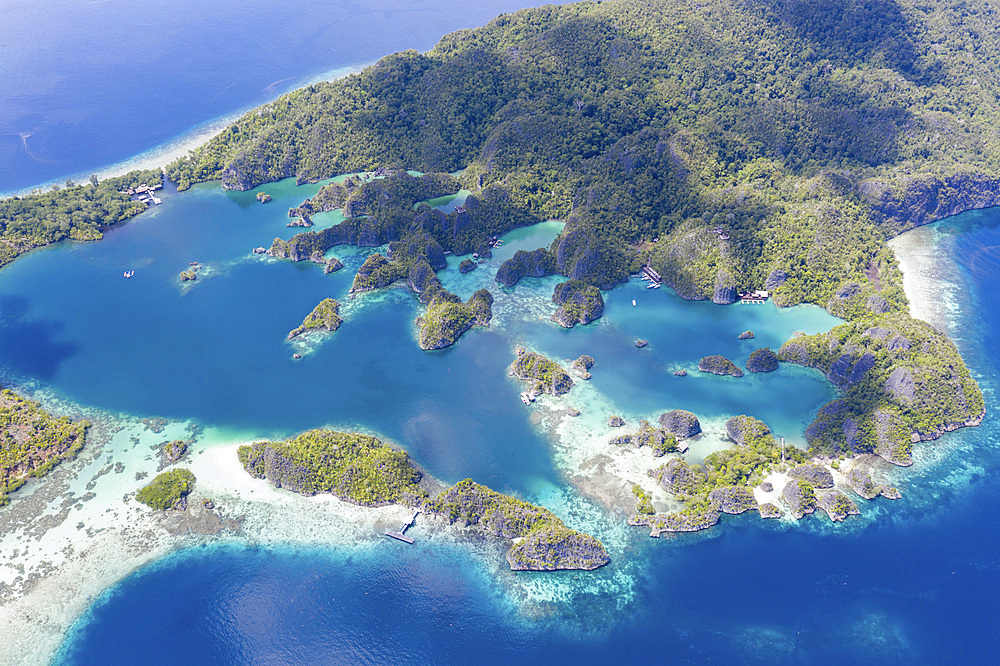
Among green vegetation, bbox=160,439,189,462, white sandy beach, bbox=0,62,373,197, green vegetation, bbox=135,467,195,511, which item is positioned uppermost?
white sandy beach, bbox=0,62,373,197

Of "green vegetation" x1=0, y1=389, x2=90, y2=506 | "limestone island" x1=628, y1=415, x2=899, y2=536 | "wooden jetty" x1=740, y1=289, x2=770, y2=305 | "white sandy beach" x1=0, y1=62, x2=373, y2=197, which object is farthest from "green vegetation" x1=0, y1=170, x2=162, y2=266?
"wooden jetty" x1=740, y1=289, x2=770, y2=305

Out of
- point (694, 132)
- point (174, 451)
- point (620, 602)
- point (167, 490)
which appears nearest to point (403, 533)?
point (620, 602)

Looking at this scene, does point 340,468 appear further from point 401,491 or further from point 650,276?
point 650,276

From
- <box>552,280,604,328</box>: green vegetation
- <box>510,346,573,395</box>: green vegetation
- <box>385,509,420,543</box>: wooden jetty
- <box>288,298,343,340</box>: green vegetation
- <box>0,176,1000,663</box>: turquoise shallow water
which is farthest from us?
<box>288,298,343,340</box>: green vegetation

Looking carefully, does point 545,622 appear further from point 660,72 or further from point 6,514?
point 660,72

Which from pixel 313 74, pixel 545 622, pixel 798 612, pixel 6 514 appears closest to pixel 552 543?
pixel 545 622

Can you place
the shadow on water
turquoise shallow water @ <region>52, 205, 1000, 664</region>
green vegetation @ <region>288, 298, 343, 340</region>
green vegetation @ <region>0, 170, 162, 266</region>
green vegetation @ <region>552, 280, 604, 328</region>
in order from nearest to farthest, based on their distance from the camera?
turquoise shallow water @ <region>52, 205, 1000, 664</region> < the shadow on water < green vegetation @ <region>552, 280, 604, 328</region> < green vegetation @ <region>288, 298, 343, 340</region> < green vegetation @ <region>0, 170, 162, 266</region>

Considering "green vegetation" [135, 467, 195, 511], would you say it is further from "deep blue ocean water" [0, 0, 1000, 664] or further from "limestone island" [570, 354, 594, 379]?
"limestone island" [570, 354, 594, 379]

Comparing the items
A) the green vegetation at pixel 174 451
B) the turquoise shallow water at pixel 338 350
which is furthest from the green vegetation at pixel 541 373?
the green vegetation at pixel 174 451
